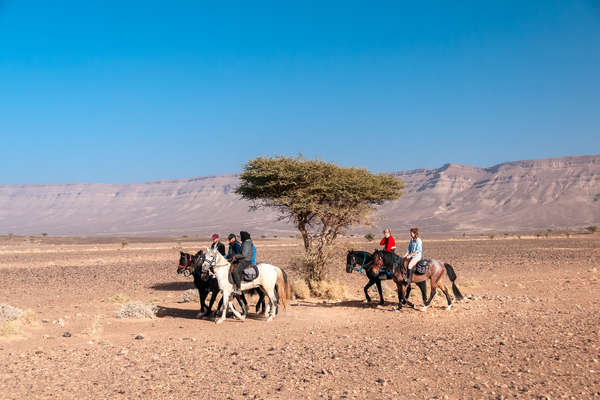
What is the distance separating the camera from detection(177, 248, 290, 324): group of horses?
12.9 meters

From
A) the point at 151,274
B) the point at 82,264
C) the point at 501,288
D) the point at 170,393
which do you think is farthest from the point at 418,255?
the point at 82,264

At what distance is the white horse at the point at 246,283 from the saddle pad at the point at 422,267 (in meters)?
3.65

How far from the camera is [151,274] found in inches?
1075

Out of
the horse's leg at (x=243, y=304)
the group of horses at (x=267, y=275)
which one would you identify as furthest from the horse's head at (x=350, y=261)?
the horse's leg at (x=243, y=304)

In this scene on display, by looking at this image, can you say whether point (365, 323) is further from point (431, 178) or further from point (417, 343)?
point (431, 178)

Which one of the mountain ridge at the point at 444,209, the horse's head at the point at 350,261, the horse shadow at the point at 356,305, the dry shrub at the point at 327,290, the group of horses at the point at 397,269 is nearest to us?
the group of horses at the point at 397,269

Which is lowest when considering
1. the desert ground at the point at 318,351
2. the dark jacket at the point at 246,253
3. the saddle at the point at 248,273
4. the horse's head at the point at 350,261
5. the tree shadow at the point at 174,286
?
the tree shadow at the point at 174,286

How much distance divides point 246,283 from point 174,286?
9.72 metres

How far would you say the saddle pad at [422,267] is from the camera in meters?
13.8

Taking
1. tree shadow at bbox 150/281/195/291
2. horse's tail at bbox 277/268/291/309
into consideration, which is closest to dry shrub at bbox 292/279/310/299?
horse's tail at bbox 277/268/291/309

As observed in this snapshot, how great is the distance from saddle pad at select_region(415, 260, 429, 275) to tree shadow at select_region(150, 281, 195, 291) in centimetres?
1119

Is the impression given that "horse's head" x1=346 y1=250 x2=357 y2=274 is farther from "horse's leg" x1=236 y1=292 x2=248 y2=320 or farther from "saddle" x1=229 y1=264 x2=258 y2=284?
"horse's leg" x1=236 y1=292 x2=248 y2=320

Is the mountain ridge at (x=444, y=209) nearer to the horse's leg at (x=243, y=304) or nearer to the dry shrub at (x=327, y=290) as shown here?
the dry shrub at (x=327, y=290)

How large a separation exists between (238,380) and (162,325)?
5458 millimetres
